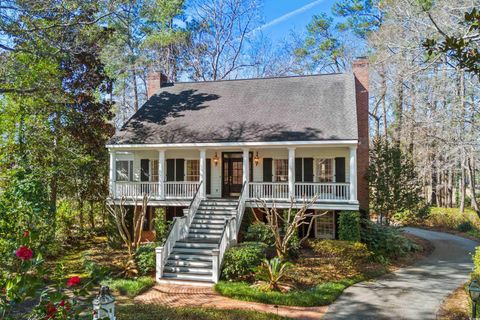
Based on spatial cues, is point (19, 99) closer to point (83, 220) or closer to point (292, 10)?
point (83, 220)

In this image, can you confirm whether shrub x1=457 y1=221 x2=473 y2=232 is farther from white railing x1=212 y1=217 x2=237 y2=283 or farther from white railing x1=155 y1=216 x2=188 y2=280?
white railing x1=155 y1=216 x2=188 y2=280

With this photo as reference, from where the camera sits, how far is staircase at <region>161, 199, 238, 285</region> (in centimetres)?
1191

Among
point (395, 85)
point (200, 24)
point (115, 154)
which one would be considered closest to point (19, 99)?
point (115, 154)

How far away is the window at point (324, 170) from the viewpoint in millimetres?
16547

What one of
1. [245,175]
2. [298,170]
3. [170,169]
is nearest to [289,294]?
[245,175]

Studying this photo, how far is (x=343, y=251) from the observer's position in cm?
1334

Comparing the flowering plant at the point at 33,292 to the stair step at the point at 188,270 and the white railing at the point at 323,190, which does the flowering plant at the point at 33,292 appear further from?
the white railing at the point at 323,190

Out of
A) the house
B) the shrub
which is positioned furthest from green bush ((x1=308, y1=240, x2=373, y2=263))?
the shrub

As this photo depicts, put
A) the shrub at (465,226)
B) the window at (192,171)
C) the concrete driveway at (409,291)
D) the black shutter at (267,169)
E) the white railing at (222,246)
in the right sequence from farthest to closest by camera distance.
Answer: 1. the shrub at (465,226)
2. the window at (192,171)
3. the black shutter at (267,169)
4. the white railing at (222,246)
5. the concrete driveway at (409,291)

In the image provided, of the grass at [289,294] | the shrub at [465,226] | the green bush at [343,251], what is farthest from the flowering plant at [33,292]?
the shrub at [465,226]

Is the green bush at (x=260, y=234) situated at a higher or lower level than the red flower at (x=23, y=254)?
lower

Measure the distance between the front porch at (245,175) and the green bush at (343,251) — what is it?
162cm

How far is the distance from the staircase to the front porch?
1.03 meters

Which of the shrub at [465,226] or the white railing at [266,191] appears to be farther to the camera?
the shrub at [465,226]
